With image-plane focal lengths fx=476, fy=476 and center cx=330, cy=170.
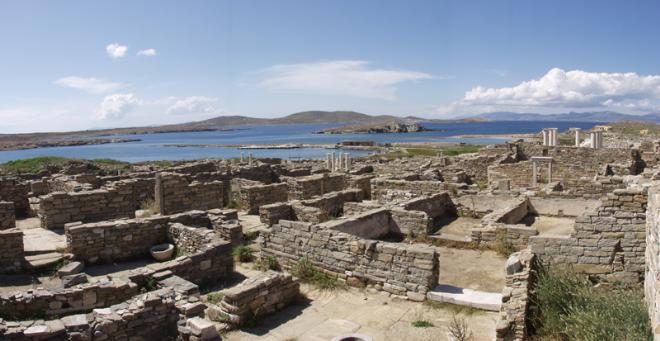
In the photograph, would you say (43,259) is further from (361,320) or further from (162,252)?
(361,320)

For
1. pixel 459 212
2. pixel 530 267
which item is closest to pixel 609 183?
pixel 459 212

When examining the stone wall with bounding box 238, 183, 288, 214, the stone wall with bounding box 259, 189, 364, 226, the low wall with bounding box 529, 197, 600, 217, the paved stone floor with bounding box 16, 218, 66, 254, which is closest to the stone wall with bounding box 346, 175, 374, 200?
the stone wall with bounding box 238, 183, 288, 214

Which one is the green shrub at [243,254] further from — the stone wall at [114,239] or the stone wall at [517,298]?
the stone wall at [517,298]

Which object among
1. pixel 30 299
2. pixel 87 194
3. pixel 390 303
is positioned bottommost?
pixel 390 303

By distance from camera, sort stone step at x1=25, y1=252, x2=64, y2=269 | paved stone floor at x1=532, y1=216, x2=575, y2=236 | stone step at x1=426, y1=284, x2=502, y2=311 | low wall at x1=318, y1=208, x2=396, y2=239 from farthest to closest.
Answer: paved stone floor at x1=532, y1=216, x2=575, y2=236, low wall at x1=318, y1=208, x2=396, y2=239, stone step at x1=25, y1=252, x2=64, y2=269, stone step at x1=426, y1=284, x2=502, y2=311

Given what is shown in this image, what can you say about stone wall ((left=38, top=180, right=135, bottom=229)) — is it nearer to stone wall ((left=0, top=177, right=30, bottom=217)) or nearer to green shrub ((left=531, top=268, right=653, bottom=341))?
stone wall ((left=0, top=177, right=30, bottom=217))

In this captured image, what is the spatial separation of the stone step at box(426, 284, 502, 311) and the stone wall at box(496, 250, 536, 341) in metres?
0.49

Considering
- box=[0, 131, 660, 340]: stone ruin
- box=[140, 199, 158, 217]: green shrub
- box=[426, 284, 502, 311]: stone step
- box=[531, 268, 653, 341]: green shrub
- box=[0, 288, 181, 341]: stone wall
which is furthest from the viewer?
box=[140, 199, 158, 217]: green shrub

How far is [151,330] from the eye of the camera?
7.75 metres

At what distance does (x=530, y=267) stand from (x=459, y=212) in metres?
8.37

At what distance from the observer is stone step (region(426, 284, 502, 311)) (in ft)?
28.4

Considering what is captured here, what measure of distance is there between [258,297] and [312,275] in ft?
7.51

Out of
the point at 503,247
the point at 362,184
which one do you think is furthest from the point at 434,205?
the point at 362,184

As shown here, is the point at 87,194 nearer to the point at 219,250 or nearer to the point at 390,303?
the point at 219,250
